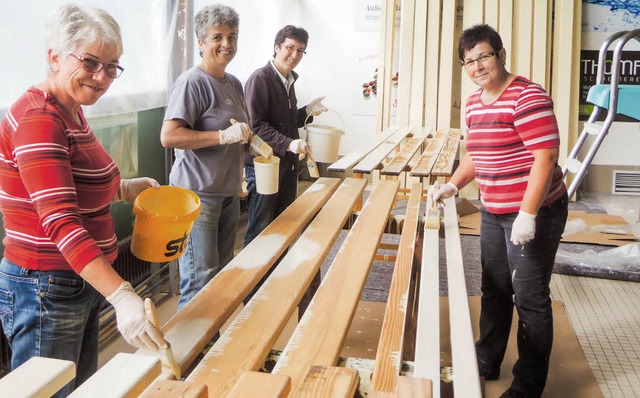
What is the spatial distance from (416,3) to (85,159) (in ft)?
18.6

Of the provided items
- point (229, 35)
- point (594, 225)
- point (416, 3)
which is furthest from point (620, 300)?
point (416, 3)

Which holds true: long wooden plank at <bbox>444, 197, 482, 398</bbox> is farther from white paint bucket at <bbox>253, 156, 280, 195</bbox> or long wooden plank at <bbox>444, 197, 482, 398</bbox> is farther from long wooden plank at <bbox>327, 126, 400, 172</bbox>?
long wooden plank at <bbox>327, 126, 400, 172</bbox>

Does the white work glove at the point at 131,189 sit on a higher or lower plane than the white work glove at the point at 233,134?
lower

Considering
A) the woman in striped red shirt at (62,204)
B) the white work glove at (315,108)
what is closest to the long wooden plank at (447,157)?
the white work glove at (315,108)

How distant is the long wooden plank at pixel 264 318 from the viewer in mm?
1381

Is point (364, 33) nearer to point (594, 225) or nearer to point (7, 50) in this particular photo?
point (594, 225)

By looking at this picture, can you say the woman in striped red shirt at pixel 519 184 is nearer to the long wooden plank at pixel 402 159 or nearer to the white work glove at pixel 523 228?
the white work glove at pixel 523 228

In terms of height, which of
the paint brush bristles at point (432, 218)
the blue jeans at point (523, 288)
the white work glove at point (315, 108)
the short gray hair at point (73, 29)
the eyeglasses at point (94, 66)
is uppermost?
the short gray hair at point (73, 29)

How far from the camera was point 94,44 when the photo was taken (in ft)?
5.18

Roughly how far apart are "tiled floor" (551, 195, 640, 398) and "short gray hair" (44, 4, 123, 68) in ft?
8.36

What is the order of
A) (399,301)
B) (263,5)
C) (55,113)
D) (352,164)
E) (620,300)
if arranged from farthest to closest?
(263,5) < (620,300) < (352,164) < (399,301) < (55,113)

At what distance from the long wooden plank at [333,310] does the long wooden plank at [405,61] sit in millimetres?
4323

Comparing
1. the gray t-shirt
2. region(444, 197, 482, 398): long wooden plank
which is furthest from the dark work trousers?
region(444, 197, 482, 398): long wooden plank

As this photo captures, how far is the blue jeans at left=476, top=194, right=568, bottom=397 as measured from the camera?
259 cm
